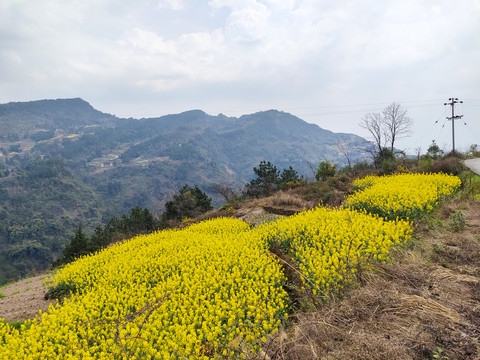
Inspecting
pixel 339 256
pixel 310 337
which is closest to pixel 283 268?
pixel 339 256

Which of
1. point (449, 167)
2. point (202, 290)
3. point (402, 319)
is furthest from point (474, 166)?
point (202, 290)

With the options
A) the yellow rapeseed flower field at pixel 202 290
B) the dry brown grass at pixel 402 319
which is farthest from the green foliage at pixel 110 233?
the dry brown grass at pixel 402 319

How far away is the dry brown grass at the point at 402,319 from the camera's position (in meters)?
2.82

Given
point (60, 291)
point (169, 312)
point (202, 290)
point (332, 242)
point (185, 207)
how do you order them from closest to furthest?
point (169, 312) < point (202, 290) < point (332, 242) < point (60, 291) < point (185, 207)

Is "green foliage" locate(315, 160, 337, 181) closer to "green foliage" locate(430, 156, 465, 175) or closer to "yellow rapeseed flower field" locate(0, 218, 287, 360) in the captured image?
"green foliage" locate(430, 156, 465, 175)

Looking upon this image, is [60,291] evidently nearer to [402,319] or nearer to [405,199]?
[402,319]

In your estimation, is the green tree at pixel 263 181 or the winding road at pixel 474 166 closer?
the winding road at pixel 474 166

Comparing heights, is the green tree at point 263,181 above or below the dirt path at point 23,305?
above

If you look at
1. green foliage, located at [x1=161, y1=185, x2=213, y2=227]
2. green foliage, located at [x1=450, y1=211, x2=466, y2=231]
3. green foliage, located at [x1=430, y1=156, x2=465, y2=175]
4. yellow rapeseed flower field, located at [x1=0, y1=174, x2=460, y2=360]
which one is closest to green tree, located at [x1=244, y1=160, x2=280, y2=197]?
green foliage, located at [x1=161, y1=185, x2=213, y2=227]

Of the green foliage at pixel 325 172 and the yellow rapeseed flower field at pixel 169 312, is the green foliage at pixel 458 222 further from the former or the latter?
the green foliage at pixel 325 172

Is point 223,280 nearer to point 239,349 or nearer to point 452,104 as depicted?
point 239,349

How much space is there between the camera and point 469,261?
17.2ft

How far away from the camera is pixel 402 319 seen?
334cm

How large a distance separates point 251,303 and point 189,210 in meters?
34.5
